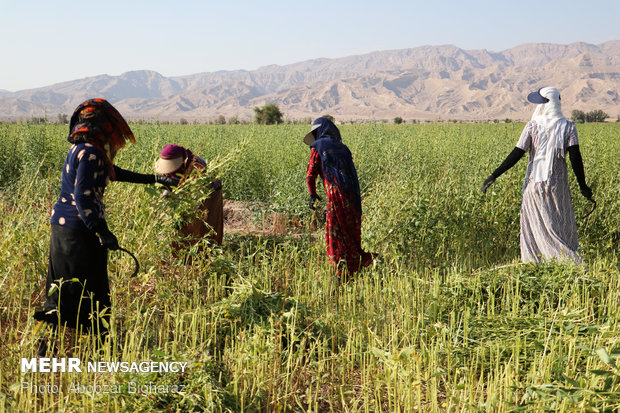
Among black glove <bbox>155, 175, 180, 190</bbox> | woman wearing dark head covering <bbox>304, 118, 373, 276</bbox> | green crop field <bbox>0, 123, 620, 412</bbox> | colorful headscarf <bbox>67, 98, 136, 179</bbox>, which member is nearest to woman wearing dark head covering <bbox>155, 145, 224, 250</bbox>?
green crop field <bbox>0, 123, 620, 412</bbox>

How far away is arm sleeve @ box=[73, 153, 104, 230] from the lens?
116 inches

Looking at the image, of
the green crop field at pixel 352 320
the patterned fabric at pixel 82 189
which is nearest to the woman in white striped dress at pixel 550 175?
the green crop field at pixel 352 320

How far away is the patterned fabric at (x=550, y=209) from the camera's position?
15.2 ft

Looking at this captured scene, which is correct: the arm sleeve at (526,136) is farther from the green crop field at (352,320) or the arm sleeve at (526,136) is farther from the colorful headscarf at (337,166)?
the colorful headscarf at (337,166)

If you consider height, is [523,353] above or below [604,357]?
below

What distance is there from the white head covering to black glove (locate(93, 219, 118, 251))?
3774 millimetres

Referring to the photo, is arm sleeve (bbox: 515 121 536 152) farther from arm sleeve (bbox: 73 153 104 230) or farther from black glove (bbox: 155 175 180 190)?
arm sleeve (bbox: 73 153 104 230)

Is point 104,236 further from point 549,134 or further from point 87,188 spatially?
point 549,134

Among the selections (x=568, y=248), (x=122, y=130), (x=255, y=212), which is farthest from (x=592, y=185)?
(x=122, y=130)

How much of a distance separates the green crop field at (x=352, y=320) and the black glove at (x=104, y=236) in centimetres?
33

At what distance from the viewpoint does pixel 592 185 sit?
6.97 m

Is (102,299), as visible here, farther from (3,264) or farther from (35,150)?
(35,150)

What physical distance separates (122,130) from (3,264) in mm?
1384

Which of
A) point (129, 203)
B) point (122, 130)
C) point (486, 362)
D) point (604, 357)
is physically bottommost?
point (486, 362)
